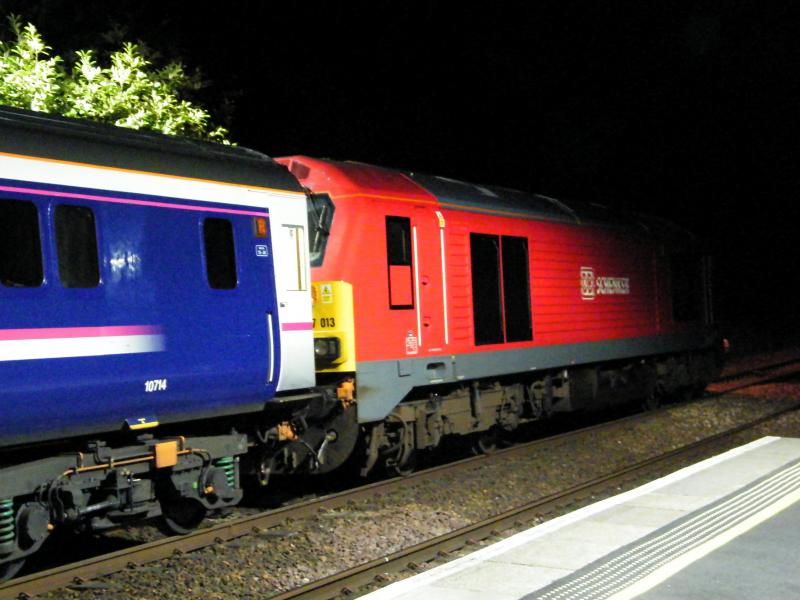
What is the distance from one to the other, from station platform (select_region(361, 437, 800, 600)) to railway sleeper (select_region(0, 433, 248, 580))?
2653 mm

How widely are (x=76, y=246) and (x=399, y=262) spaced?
178 inches

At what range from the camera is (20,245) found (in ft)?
22.5

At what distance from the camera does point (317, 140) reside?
22312 millimetres

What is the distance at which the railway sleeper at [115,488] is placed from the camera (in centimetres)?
714

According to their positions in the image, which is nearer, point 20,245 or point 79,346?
point 20,245

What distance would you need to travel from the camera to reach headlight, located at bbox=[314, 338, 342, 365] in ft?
33.6

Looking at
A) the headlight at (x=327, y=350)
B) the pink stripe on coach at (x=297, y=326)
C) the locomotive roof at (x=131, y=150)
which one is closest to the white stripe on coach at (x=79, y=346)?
the locomotive roof at (x=131, y=150)

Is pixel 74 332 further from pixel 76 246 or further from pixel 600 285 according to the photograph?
pixel 600 285

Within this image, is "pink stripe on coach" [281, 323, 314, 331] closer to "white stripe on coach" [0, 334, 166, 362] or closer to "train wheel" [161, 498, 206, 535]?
"white stripe on coach" [0, 334, 166, 362]

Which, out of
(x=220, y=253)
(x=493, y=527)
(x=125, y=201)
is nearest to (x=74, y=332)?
(x=125, y=201)

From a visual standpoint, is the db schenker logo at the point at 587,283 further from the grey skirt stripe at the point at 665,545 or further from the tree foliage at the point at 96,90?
the tree foliage at the point at 96,90

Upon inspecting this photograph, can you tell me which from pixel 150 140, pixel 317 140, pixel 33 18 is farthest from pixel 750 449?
pixel 317 140

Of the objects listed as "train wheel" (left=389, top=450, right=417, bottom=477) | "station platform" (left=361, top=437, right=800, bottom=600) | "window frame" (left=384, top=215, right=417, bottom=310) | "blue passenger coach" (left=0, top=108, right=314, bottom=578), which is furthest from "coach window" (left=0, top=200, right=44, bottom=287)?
"train wheel" (left=389, top=450, right=417, bottom=477)

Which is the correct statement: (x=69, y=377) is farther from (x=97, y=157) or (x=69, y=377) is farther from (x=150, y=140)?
(x=150, y=140)
